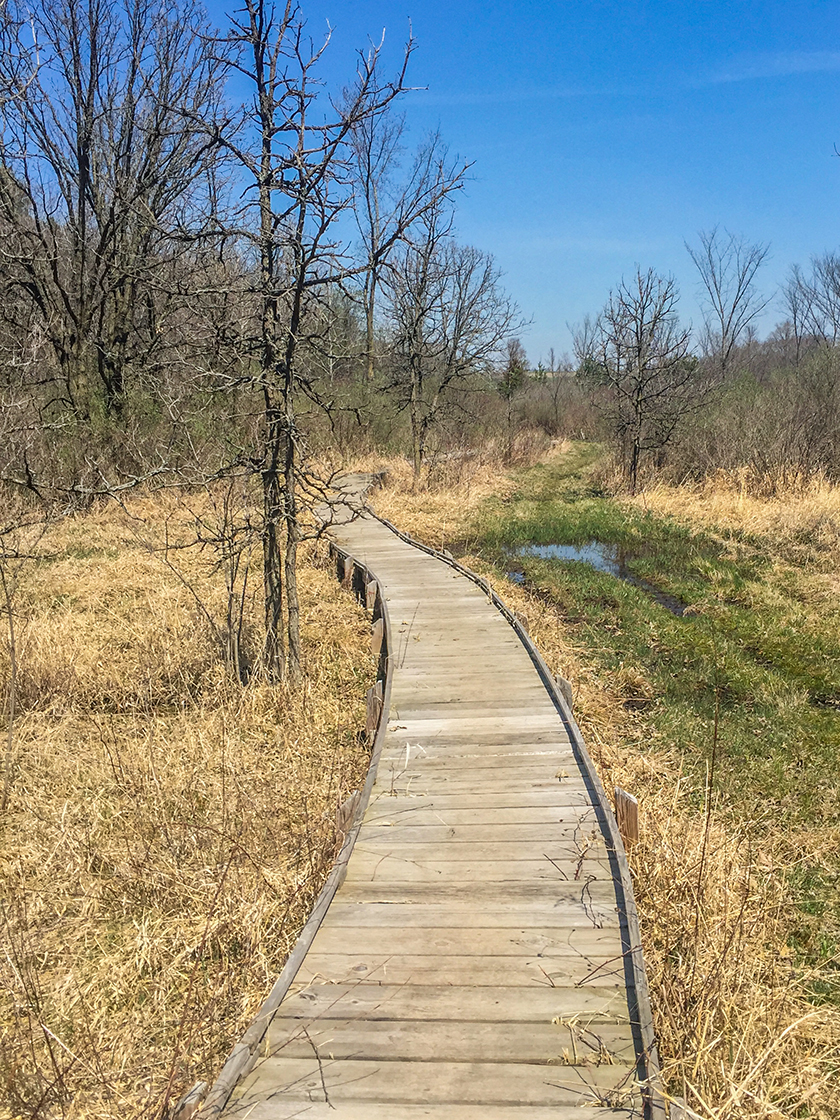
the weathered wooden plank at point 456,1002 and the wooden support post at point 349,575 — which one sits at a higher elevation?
the wooden support post at point 349,575

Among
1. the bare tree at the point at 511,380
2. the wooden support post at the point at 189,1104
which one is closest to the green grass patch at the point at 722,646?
the wooden support post at the point at 189,1104

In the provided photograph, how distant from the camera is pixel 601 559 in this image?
14477mm

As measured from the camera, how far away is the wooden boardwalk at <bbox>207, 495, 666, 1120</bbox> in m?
2.54

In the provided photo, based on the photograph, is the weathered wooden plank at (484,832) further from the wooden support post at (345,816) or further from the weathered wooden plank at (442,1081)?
the weathered wooden plank at (442,1081)

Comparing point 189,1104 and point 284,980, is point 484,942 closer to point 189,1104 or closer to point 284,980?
point 284,980

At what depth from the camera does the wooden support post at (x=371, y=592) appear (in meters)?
9.29

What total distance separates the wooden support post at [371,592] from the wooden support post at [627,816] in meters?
5.25

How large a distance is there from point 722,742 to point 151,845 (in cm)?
471

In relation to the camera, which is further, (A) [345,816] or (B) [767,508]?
(B) [767,508]

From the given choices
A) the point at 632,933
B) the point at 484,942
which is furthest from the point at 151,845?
the point at 632,933

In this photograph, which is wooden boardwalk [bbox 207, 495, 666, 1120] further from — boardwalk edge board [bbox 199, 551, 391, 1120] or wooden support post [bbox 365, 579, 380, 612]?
wooden support post [bbox 365, 579, 380, 612]

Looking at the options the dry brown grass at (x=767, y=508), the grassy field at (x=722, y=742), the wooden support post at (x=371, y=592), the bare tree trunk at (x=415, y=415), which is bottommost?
the grassy field at (x=722, y=742)

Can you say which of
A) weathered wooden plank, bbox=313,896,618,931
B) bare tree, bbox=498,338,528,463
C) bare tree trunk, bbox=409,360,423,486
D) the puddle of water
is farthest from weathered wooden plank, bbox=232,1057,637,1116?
bare tree, bbox=498,338,528,463

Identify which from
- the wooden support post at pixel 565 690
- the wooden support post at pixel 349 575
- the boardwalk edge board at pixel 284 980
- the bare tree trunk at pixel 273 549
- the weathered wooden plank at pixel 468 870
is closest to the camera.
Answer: the boardwalk edge board at pixel 284 980
